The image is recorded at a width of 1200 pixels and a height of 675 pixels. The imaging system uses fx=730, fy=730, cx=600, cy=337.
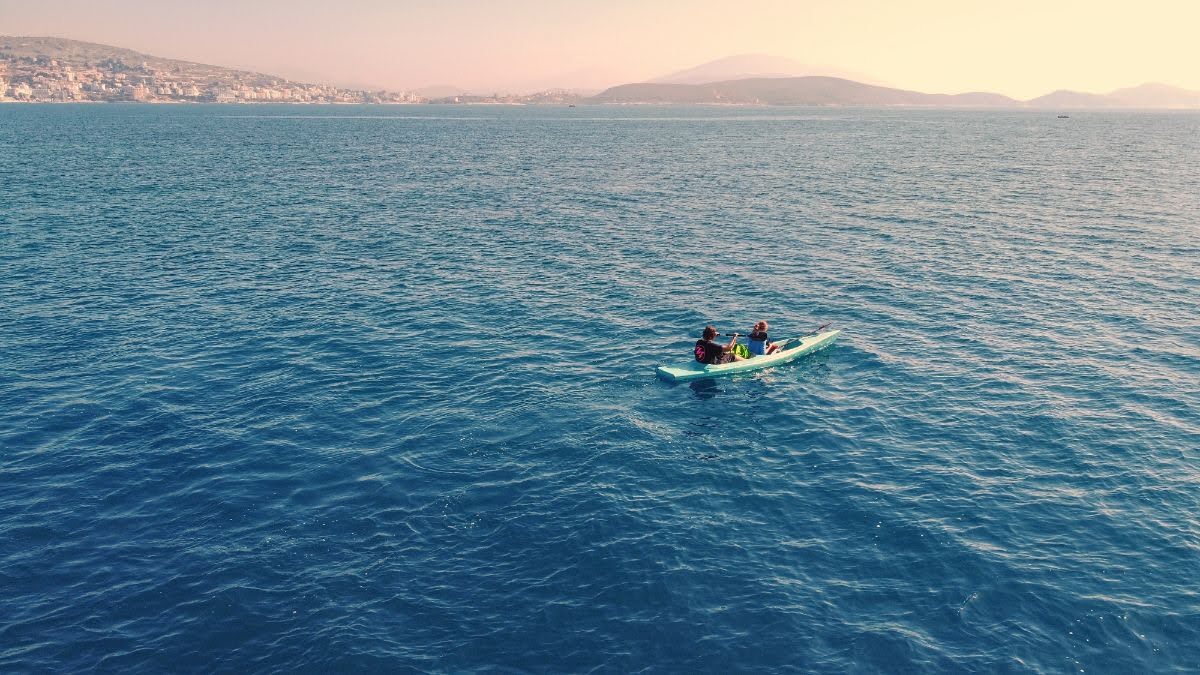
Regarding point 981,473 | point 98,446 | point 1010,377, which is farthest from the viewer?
point 1010,377

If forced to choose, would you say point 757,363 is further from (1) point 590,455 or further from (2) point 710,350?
(1) point 590,455

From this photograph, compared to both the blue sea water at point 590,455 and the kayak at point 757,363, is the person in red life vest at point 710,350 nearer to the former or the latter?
the kayak at point 757,363

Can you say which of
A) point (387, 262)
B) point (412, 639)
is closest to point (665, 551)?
point (412, 639)

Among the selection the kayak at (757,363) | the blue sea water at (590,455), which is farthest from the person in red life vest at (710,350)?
the blue sea water at (590,455)

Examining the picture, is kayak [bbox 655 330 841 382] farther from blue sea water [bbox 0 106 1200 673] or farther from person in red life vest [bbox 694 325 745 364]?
blue sea water [bbox 0 106 1200 673]

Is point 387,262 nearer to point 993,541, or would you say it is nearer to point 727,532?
point 727,532

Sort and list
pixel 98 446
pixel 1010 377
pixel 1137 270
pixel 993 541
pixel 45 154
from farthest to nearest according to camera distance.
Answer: pixel 45 154, pixel 1137 270, pixel 1010 377, pixel 98 446, pixel 993 541

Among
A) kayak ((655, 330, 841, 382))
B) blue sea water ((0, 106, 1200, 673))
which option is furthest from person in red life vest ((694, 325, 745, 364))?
blue sea water ((0, 106, 1200, 673))
